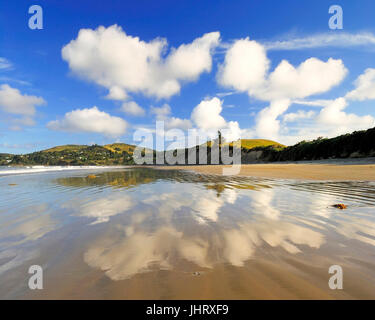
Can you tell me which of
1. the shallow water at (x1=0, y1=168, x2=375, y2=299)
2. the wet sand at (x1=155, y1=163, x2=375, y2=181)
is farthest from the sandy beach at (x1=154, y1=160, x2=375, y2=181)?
the shallow water at (x1=0, y1=168, x2=375, y2=299)

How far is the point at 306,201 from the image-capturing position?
22.2ft

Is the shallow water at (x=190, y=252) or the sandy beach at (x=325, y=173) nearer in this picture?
the shallow water at (x=190, y=252)

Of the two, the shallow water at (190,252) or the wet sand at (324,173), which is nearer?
the shallow water at (190,252)

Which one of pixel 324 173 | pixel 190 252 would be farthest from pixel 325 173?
pixel 190 252

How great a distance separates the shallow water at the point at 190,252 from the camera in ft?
7.21

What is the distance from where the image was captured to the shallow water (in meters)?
2.20

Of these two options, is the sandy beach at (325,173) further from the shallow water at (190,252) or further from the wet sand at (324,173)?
the shallow water at (190,252)

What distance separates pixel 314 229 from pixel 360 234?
78 centimetres

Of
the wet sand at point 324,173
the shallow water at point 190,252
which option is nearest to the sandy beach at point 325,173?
the wet sand at point 324,173

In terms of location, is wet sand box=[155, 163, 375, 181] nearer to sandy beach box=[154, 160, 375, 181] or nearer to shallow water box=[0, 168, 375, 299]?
sandy beach box=[154, 160, 375, 181]

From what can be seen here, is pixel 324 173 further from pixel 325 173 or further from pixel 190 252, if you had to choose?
pixel 190 252

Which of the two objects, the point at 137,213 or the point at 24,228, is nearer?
the point at 24,228
